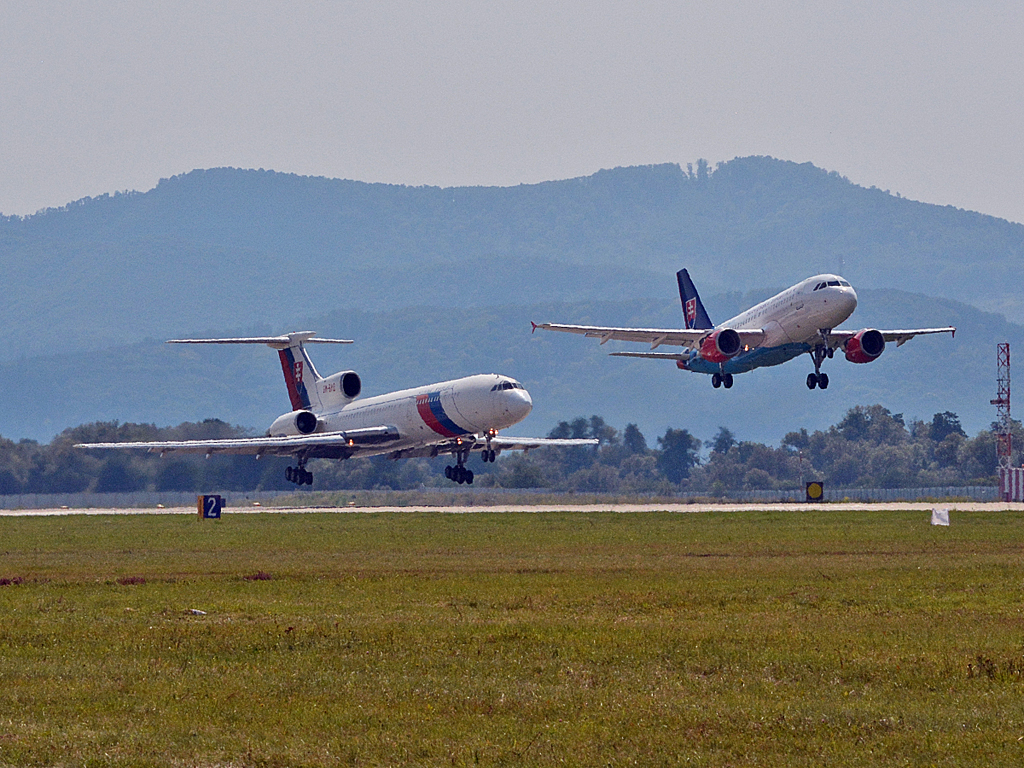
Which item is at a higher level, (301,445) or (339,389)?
(339,389)

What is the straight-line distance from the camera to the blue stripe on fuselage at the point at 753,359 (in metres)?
71.3

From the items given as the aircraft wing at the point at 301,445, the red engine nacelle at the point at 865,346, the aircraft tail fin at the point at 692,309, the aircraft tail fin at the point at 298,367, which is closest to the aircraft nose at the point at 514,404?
the aircraft wing at the point at 301,445

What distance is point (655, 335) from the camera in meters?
74.8

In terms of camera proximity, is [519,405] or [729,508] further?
[729,508]

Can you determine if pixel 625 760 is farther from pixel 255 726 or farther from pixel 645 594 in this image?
pixel 645 594

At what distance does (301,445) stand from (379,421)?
23.2 feet

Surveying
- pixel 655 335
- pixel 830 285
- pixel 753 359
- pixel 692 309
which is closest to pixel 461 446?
pixel 655 335

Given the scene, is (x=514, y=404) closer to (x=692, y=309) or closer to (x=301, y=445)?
(x=692, y=309)

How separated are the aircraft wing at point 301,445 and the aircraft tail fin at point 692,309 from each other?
19.0m

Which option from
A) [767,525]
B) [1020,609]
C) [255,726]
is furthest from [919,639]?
[767,525]

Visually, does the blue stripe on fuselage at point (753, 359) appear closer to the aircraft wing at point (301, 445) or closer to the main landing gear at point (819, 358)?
the main landing gear at point (819, 358)

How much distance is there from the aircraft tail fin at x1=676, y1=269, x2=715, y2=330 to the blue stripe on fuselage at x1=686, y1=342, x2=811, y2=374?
7.45m

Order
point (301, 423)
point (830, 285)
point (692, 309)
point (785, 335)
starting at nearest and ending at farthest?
point (830, 285), point (785, 335), point (692, 309), point (301, 423)

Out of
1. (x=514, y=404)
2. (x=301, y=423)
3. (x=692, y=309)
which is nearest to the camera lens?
(x=514, y=404)
